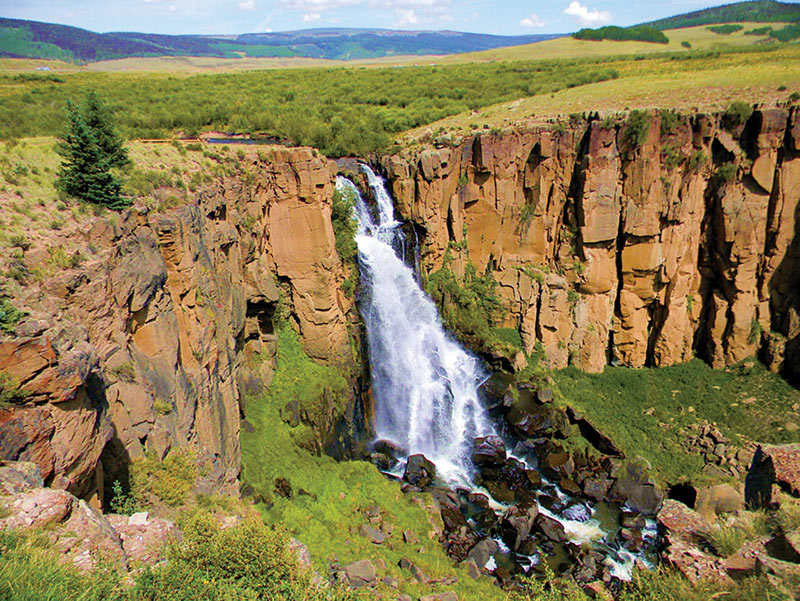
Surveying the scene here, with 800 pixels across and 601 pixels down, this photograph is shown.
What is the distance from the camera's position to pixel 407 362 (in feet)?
91.0

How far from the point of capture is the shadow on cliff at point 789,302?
27.5 m

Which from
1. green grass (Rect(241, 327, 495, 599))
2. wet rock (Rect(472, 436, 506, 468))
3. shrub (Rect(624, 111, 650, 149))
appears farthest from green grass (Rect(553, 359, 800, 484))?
shrub (Rect(624, 111, 650, 149))

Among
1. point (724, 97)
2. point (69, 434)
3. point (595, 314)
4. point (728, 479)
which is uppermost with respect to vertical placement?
point (724, 97)

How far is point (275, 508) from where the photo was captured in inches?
708

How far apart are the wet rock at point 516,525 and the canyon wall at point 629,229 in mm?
11369

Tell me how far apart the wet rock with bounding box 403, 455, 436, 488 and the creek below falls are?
5 cm

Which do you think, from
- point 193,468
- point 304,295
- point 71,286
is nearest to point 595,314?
point 304,295

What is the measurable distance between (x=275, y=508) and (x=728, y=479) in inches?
852

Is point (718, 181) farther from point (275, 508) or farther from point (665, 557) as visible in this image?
point (275, 508)

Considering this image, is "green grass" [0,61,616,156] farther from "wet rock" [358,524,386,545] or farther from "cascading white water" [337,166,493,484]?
"wet rock" [358,524,386,545]

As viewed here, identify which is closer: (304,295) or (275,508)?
(275,508)

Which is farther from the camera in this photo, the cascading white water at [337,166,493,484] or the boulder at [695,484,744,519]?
the cascading white water at [337,166,493,484]

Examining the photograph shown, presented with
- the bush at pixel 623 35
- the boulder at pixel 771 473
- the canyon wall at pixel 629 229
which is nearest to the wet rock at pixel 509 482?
the canyon wall at pixel 629 229

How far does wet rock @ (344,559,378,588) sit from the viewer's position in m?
15.5
